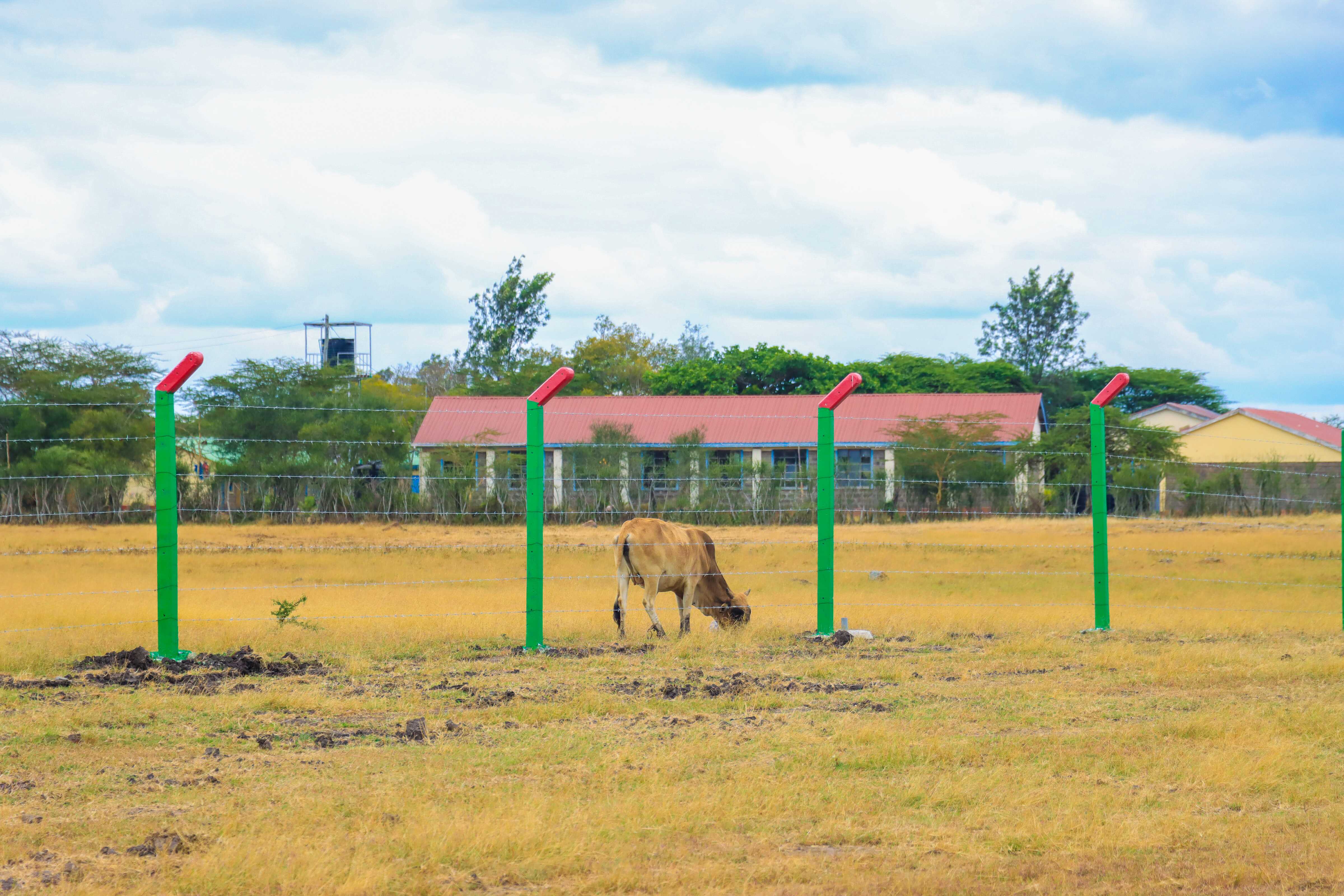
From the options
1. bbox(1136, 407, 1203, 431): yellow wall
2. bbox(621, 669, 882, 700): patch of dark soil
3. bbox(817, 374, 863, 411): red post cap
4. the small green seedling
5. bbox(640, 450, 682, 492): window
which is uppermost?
bbox(1136, 407, 1203, 431): yellow wall

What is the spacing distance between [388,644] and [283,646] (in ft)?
2.67

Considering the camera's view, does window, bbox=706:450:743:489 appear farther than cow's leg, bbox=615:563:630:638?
Yes

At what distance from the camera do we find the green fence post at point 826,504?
10.5m

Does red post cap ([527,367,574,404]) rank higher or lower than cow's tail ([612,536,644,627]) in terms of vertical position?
higher

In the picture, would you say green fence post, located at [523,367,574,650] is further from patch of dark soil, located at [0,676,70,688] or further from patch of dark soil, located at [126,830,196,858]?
patch of dark soil, located at [126,830,196,858]

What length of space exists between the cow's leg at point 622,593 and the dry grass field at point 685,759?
0.27 meters

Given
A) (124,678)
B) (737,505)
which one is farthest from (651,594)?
(737,505)

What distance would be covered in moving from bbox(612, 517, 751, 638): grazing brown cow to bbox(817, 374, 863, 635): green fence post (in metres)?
1.48

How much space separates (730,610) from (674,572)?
3.08 feet

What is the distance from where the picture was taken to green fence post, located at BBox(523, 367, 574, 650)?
9.73 metres

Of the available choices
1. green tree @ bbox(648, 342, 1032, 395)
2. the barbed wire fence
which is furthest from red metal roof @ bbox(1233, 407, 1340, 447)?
the barbed wire fence

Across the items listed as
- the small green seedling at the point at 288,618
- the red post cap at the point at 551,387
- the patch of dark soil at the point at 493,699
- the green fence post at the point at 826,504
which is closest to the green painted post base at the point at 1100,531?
the green fence post at the point at 826,504

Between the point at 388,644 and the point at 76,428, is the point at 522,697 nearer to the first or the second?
the point at 388,644

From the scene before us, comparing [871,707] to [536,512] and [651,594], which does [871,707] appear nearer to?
[536,512]
